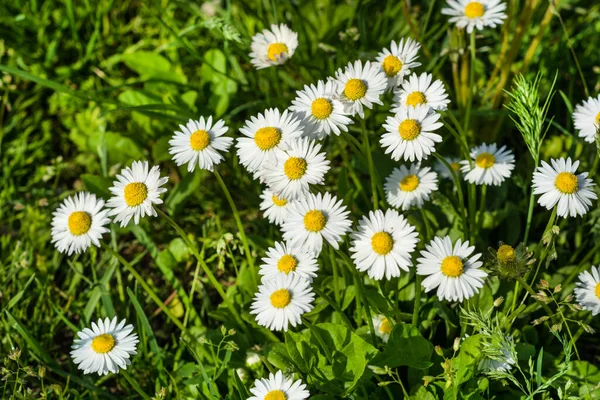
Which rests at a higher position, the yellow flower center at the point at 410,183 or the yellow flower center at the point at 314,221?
the yellow flower center at the point at 410,183

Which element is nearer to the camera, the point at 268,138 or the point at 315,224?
the point at 315,224

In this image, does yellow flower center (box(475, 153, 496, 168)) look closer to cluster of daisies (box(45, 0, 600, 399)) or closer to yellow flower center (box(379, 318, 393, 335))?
cluster of daisies (box(45, 0, 600, 399))

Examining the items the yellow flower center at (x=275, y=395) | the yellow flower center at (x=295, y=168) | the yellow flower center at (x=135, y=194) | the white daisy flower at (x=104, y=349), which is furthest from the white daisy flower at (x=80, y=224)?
the yellow flower center at (x=275, y=395)

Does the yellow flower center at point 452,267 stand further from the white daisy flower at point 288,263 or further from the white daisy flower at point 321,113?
the white daisy flower at point 321,113

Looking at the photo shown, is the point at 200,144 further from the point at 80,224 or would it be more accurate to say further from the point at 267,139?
the point at 80,224

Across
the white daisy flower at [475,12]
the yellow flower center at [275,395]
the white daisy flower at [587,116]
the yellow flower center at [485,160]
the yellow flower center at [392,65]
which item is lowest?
the yellow flower center at [275,395]

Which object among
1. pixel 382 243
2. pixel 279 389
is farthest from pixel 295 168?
pixel 279 389

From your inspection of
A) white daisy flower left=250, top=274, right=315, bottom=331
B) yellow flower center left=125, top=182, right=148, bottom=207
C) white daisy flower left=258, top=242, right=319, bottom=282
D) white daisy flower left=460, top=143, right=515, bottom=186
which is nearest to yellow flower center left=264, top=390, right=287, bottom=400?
white daisy flower left=250, top=274, right=315, bottom=331
